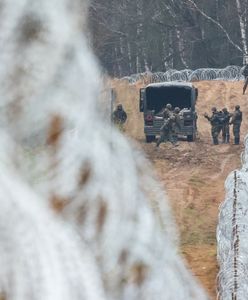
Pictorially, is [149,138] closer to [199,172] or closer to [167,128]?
[167,128]

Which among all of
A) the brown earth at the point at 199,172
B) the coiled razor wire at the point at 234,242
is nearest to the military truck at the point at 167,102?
the brown earth at the point at 199,172

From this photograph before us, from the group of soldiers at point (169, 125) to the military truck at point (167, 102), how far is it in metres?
0.25

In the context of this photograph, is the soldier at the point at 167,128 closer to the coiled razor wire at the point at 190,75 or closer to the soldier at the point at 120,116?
the soldier at the point at 120,116

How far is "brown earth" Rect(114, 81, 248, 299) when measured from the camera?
18422 mm

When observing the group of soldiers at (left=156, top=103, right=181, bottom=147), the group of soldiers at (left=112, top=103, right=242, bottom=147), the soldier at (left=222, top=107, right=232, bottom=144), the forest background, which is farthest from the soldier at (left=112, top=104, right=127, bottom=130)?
the forest background

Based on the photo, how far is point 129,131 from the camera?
2862 cm

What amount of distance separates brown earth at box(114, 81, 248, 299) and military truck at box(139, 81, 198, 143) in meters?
0.41

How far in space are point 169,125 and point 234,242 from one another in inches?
461

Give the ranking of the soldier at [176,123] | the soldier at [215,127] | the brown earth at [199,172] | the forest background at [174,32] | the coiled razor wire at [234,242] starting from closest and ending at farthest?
1. the coiled razor wire at [234,242]
2. the brown earth at [199,172]
3. the soldier at [176,123]
4. the soldier at [215,127]
5. the forest background at [174,32]

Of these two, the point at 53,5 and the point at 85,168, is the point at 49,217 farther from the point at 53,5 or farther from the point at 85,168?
the point at 53,5

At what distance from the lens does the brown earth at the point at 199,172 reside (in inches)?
725

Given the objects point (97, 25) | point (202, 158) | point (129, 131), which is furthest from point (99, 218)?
point (97, 25)

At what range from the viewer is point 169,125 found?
26.2m

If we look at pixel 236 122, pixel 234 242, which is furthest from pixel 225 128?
pixel 234 242
